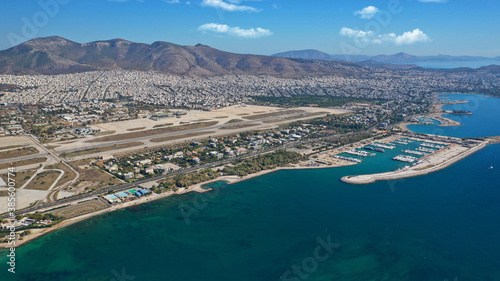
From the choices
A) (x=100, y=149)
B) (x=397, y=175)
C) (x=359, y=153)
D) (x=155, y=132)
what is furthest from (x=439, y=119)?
(x=100, y=149)

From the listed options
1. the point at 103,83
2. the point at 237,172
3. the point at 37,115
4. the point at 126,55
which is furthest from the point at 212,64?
the point at 237,172

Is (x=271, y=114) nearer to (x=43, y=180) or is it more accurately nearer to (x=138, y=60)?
(x=43, y=180)

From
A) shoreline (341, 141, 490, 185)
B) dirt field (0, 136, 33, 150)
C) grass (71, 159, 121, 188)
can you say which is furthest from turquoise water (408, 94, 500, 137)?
dirt field (0, 136, 33, 150)

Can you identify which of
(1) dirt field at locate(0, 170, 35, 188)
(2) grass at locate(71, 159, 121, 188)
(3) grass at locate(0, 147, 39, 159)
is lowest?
(2) grass at locate(71, 159, 121, 188)

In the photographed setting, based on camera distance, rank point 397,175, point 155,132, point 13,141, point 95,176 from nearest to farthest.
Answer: point 95,176, point 397,175, point 13,141, point 155,132

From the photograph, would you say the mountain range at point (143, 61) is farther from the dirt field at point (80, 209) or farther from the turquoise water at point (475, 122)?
the dirt field at point (80, 209)

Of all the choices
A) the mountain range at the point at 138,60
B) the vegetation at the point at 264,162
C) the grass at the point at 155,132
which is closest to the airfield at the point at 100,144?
the grass at the point at 155,132

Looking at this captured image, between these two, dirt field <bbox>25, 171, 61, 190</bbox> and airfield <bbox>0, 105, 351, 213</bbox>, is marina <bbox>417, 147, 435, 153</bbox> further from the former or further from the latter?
dirt field <bbox>25, 171, 61, 190</bbox>
